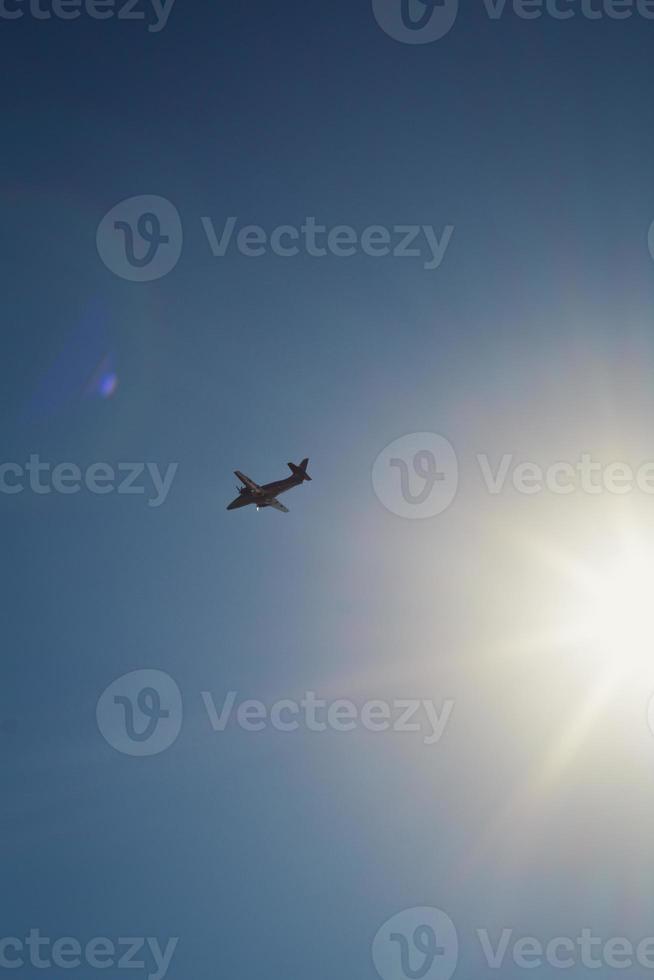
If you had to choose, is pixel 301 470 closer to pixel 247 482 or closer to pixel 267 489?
pixel 267 489

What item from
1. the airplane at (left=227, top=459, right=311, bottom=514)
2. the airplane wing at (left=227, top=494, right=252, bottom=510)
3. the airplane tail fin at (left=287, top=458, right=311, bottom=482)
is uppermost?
the airplane tail fin at (left=287, top=458, right=311, bottom=482)

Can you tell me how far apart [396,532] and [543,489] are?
1275mm

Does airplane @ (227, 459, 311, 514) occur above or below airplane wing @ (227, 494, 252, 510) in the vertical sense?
above

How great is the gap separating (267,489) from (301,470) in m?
0.33

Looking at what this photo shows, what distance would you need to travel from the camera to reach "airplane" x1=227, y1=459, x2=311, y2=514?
37.2 feet

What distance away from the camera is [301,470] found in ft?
37.4

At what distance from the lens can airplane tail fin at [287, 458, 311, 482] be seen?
1141 cm

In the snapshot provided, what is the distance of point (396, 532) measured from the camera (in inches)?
455

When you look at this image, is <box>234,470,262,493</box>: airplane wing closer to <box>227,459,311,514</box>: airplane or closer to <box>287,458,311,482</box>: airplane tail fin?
<box>227,459,311,514</box>: airplane

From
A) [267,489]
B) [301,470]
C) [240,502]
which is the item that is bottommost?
[240,502]

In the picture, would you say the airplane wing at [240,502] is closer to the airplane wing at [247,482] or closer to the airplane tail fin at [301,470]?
the airplane wing at [247,482]

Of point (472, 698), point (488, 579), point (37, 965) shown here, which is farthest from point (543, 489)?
point (37, 965)

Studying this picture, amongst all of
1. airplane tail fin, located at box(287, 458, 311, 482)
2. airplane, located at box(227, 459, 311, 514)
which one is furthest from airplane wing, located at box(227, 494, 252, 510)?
airplane tail fin, located at box(287, 458, 311, 482)

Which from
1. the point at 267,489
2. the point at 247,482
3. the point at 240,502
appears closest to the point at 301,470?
the point at 267,489
